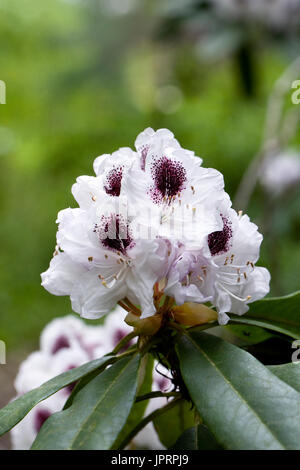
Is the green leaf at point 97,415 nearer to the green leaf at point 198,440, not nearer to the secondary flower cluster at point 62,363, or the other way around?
the green leaf at point 198,440

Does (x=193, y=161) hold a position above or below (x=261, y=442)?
above

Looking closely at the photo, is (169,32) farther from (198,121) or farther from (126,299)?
(126,299)

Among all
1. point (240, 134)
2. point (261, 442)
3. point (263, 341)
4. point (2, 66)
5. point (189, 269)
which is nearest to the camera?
point (261, 442)

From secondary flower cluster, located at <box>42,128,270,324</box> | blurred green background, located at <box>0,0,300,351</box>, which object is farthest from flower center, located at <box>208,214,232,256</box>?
blurred green background, located at <box>0,0,300,351</box>

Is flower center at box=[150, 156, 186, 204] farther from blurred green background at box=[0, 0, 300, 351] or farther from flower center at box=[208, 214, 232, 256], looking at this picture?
blurred green background at box=[0, 0, 300, 351]

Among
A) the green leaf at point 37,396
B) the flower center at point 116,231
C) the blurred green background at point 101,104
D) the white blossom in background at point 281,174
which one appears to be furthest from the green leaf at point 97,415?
the white blossom in background at point 281,174

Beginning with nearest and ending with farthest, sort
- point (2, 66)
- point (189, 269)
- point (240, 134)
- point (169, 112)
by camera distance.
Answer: point (189, 269) → point (240, 134) → point (169, 112) → point (2, 66)
